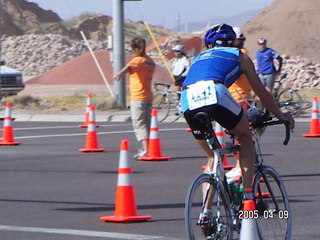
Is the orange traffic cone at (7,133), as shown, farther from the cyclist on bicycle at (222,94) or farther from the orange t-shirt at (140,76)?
the cyclist on bicycle at (222,94)

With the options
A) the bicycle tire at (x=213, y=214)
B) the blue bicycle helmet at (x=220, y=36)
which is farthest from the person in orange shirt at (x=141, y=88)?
the bicycle tire at (x=213, y=214)

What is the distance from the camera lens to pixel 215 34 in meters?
7.79

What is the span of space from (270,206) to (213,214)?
2.44 ft

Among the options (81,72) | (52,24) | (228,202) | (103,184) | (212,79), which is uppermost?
(212,79)

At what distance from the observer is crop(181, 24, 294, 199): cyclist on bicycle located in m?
7.39

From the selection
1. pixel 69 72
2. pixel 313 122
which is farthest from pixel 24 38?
pixel 313 122

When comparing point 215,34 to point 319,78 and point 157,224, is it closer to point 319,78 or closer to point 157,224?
point 157,224

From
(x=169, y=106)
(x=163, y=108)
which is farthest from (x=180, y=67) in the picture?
(x=163, y=108)

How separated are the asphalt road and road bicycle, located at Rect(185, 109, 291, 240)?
80cm

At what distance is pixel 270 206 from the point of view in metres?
7.94

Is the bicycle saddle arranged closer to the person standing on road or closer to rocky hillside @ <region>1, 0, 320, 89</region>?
the person standing on road

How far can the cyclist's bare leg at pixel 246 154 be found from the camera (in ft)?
24.9

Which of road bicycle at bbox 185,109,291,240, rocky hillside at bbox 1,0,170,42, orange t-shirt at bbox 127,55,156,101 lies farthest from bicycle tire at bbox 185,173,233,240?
rocky hillside at bbox 1,0,170,42

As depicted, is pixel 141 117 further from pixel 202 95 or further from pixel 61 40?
pixel 61 40
